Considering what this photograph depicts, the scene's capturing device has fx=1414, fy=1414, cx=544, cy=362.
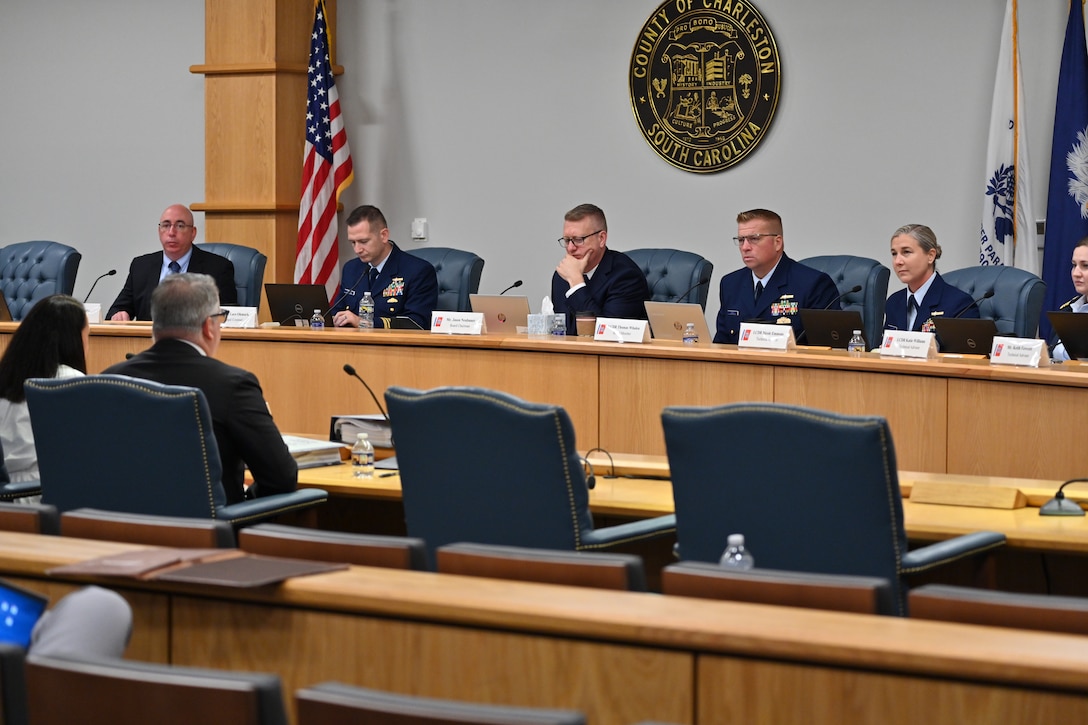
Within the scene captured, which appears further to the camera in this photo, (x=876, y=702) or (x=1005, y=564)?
(x=1005, y=564)

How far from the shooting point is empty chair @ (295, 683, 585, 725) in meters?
1.21

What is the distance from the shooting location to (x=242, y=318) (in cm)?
597

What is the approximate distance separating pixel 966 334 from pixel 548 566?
135 inches

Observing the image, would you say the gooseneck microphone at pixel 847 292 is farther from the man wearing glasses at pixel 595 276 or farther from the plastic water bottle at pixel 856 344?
the man wearing glasses at pixel 595 276

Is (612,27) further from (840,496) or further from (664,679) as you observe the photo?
(664,679)

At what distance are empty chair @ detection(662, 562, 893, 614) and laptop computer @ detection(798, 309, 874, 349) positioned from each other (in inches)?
131

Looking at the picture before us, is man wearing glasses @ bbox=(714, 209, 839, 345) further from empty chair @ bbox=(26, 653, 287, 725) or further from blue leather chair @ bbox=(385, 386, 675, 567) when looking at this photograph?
empty chair @ bbox=(26, 653, 287, 725)

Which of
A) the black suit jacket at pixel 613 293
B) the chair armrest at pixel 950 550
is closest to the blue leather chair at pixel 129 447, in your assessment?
the chair armrest at pixel 950 550

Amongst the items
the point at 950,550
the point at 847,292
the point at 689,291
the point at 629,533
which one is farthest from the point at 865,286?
the point at 950,550

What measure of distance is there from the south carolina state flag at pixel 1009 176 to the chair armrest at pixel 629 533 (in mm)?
3833

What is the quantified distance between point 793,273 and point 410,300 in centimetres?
176

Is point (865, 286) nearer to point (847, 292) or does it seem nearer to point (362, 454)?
point (847, 292)

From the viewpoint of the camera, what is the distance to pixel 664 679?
1620 mm

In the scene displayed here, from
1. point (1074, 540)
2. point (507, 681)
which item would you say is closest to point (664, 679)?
point (507, 681)
